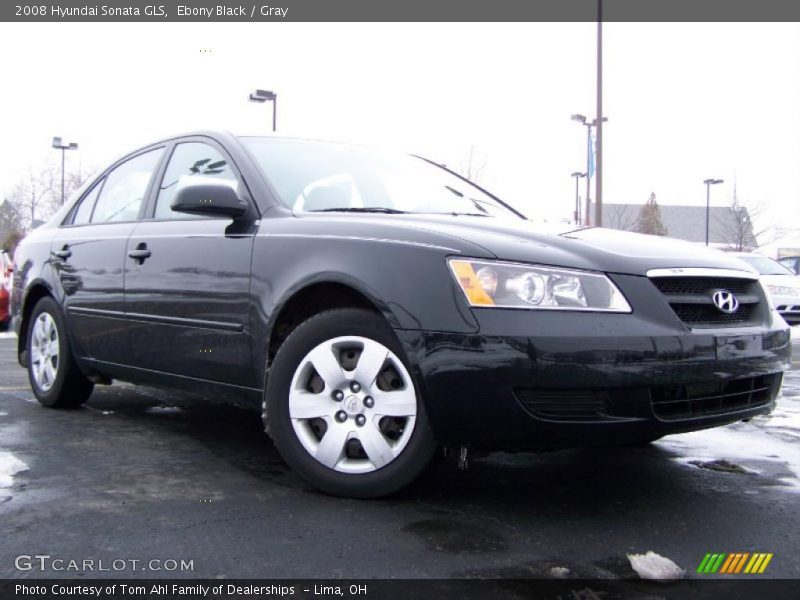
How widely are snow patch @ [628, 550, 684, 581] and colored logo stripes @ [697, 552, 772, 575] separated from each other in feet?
0.32

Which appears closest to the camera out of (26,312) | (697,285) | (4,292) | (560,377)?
(560,377)

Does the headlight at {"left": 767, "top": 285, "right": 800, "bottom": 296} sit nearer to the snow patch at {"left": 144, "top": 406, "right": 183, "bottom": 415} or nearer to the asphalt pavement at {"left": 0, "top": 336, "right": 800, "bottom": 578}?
the asphalt pavement at {"left": 0, "top": 336, "right": 800, "bottom": 578}

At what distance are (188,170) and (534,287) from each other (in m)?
2.19

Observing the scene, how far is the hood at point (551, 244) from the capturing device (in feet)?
9.70

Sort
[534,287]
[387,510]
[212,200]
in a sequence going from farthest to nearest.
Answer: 1. [212,200]
2. [387,510]
3. [534,287]

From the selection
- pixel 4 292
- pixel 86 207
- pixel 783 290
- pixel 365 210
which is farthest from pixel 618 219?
pixel 365 210

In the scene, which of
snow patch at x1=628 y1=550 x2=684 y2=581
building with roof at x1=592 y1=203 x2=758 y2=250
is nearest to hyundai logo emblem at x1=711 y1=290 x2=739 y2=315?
snow patch at x1=628 y1=550 x2=684 y2=581

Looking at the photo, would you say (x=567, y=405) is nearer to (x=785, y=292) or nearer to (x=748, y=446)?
(x=748, y=446)

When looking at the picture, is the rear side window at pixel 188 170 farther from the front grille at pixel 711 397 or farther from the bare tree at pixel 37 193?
the bare tree at pixel 37 193

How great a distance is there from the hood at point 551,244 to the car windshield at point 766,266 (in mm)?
12102

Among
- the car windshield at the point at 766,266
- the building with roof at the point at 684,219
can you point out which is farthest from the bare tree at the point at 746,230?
the car windshield at the point at 766,266

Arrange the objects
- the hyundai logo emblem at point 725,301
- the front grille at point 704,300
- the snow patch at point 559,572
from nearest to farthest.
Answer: the snow patch at point 559,572
the front grille at point 704,300
the hyundai logo emblem at point 725,301

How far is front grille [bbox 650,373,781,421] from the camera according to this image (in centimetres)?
287

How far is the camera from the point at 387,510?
2.99 meters
